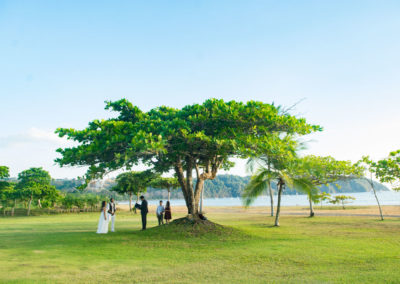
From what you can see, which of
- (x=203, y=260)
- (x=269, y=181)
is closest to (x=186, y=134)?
(x=203, y=260)

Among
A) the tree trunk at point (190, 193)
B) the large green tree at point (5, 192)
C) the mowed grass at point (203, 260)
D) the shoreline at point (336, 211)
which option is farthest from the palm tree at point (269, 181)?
the large green tree at point (5, 192)

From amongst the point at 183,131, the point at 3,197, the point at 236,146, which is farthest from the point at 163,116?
the point at 3,197

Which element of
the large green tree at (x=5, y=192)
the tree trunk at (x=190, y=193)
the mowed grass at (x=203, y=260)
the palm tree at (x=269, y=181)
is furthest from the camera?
the large green tree at (x=5, y=192)

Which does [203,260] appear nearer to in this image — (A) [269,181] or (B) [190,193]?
(B) [190,193]

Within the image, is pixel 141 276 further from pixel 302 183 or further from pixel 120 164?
pixel 302 183

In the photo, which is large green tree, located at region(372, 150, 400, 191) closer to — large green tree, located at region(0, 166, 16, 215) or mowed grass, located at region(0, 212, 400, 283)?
mowed grass, located at region(0, 212, 400, 283)

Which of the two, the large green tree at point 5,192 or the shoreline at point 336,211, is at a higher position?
the large green tree at point 5,192

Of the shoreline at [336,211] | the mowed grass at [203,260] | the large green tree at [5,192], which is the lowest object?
the shoreline at [336,211]

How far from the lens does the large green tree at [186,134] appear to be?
11.5 metres

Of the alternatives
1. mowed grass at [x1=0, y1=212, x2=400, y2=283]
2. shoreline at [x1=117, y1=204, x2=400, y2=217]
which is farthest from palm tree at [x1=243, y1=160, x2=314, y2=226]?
mowed grass at [x1=0, y1=212, x2=400, y2=283]

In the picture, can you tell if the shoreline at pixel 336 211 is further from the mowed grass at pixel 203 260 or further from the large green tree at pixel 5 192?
the large green tree at pixel 5 192

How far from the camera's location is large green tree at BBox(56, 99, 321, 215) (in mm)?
11469

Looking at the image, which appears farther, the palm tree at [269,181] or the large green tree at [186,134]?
the palm tree at [269,181]

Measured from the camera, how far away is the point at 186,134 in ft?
38.5
